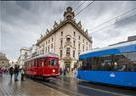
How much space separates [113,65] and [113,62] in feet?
0.79

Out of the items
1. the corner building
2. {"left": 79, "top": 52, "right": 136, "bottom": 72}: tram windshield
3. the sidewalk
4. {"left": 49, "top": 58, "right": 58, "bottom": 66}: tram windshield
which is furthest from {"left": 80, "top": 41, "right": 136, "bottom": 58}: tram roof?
the corner building

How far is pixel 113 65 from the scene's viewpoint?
18938mm

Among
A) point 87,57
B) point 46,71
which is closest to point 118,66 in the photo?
point 87,57

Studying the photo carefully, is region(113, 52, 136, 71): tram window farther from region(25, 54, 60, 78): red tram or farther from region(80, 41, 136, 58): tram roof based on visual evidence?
region(25, 54, 60, 78): red tram

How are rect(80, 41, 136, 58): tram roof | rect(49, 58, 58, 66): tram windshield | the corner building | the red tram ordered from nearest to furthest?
rect(80, 41, 136, 58): tram roof < the red tram < rect(49, 58, 58, 66): tram windshield < the corner building

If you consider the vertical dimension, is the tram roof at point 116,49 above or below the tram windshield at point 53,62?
above

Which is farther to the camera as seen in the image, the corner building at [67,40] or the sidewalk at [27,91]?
the corner building at [67,40]

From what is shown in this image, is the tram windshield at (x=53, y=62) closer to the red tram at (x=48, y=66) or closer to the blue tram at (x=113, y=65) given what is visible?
the red tram at (x=48, y=66)

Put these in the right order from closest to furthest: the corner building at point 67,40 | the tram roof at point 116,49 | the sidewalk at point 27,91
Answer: the sidewalk at point 27,91, the tram roof at point 116,49, the corner building at point 67,40

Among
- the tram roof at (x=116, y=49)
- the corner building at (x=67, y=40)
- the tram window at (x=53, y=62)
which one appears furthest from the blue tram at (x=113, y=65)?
the corner building at (x=67, y=40)

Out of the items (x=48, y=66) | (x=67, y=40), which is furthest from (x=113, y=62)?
(x=67, y=40)

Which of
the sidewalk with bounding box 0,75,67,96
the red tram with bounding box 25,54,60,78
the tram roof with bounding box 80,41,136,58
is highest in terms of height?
the tram roof with bounding box 80,41,136,58

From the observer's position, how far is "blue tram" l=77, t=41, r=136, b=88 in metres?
16.9

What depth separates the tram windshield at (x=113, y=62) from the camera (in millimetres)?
16875
